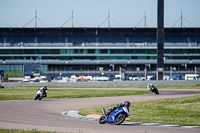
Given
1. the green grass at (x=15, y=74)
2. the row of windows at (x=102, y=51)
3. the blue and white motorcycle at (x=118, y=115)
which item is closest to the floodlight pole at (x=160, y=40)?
the row of windows at (x=102, y=51)

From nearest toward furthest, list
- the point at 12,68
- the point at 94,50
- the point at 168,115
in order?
the point at 168,115, the point at 12,68, the point at 94,50

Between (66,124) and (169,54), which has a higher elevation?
(169,54)

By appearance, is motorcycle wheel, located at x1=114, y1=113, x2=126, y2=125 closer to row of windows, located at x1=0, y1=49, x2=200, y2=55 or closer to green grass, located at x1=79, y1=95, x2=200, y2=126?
green grass, located at x1=79, y1=95, x2=200, y2=126

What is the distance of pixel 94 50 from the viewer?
411 ft

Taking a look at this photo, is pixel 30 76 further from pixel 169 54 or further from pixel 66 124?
pixel 66 124

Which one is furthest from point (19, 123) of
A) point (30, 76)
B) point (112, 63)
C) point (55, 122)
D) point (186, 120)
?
point (112, 63)

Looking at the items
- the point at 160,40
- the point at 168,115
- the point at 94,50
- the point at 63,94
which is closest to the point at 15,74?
the point at 94,50

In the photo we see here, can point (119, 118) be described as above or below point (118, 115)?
below

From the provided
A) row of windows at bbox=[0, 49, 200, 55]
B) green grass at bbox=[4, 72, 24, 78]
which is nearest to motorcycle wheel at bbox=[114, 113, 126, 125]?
green grass at bbox=[4, 72, 24, 78]

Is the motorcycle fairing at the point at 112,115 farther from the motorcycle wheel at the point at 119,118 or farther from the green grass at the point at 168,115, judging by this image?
the green grass at the point at 168,115

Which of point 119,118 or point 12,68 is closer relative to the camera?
point 119,118

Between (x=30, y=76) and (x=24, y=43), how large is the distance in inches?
610

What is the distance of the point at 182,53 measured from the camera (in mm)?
125812

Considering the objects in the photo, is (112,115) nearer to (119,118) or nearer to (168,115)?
(119,118)
